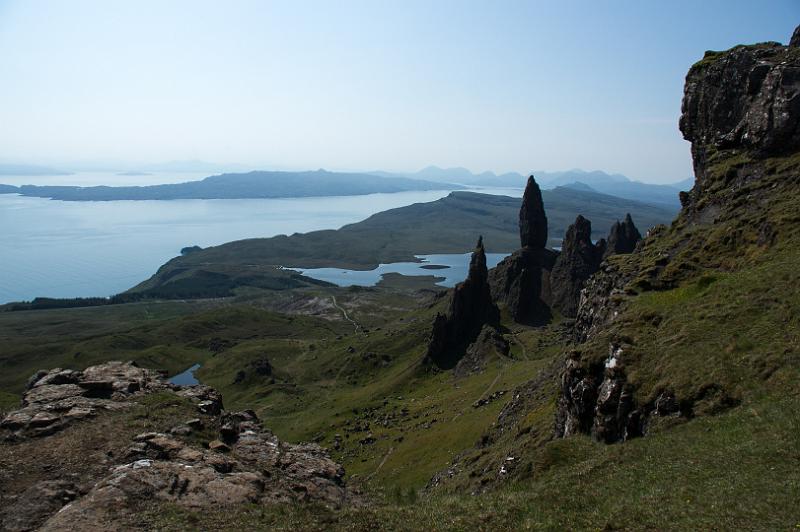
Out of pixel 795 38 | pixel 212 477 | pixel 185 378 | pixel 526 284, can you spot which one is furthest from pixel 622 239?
pixel 212 477

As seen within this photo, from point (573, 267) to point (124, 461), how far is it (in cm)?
15292

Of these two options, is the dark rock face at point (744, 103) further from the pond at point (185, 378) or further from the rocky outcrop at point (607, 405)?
the pond at point (185, 378)

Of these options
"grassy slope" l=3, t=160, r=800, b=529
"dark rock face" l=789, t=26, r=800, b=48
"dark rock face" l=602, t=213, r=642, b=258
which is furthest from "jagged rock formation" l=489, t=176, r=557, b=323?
"dark rock face" l=789, t=26, r=800, b=48

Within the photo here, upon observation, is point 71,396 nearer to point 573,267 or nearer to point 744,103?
point 744,103

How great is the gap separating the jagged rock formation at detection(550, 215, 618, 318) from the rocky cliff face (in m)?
92.1

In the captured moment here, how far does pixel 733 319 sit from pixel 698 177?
42862 mm

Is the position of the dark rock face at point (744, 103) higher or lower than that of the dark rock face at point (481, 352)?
higher

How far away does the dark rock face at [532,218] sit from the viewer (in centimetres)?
18262

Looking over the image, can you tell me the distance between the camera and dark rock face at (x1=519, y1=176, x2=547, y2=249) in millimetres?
182625

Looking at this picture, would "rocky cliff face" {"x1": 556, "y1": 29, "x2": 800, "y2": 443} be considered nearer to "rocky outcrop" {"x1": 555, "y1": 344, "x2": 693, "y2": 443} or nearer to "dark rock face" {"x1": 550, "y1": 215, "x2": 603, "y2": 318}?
"rocky outcrop" {"x1": 555, "y1": 344, "x2": 693, "y2": 443}

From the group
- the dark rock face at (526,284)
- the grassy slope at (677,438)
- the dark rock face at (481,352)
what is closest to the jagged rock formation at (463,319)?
the dark rock face at (481,352)

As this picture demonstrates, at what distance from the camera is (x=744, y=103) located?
6147 centimetres

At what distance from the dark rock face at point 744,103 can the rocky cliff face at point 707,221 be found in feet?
0.41

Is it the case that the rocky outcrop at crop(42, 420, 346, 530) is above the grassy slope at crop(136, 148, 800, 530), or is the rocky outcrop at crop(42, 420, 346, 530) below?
below
